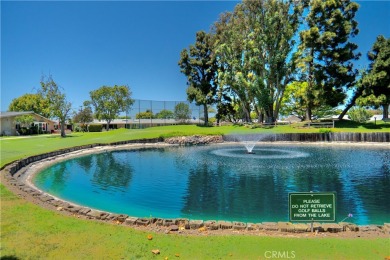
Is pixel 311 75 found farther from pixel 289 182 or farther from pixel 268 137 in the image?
pixel 289 182

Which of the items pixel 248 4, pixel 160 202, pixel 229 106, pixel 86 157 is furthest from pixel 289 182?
pixel 229 106

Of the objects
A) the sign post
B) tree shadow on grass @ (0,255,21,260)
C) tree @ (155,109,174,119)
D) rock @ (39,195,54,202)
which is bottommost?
tree shadow on grass @ (0,255,21,260)

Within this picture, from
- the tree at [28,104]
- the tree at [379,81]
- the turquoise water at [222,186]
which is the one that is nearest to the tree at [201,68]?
the tree at [379,81]

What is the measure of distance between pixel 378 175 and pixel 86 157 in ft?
72.8

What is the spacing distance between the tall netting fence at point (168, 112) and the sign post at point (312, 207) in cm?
6097

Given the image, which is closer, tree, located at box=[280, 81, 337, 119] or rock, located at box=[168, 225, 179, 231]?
rock, located at box=[168, 225, 179, 231]

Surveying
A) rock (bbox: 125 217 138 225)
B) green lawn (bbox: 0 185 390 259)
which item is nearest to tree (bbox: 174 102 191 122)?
rock (bbox: 125 217 138 225)

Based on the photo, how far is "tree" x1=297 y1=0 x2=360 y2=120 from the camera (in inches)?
1703

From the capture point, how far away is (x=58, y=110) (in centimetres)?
4525

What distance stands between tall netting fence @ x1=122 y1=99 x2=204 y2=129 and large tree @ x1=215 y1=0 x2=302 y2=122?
747 inches

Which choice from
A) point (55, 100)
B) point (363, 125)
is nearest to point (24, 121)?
point (55, 100)

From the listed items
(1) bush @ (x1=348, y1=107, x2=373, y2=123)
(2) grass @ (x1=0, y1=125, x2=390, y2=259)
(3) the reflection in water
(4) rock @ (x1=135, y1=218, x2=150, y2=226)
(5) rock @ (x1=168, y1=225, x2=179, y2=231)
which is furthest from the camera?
(1) bush @ (x1=348, y1=107, x2=373, y2=123)

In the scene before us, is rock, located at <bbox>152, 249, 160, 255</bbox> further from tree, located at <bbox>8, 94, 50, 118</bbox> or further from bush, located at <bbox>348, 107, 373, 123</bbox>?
tree, located at <bbox>8, 94, 50, 118</bbox>

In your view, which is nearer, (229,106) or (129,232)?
(129,232)
